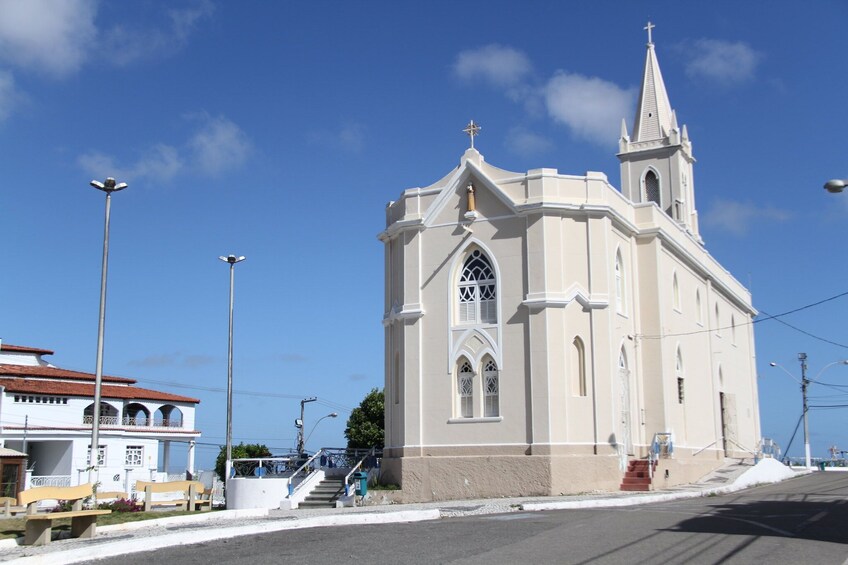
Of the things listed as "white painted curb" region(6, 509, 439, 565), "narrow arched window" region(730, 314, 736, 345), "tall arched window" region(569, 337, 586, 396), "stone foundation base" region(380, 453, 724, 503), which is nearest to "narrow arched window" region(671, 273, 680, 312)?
"tall arched window" region(569, 337, 586, 396)

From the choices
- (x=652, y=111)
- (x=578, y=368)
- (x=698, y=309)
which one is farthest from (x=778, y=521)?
(x=652, y=111)

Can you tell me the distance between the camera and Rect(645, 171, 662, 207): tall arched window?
43.4 m

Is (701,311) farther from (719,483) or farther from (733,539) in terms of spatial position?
(733,539)

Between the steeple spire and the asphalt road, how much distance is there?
88.8ft

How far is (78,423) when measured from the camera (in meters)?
51.8

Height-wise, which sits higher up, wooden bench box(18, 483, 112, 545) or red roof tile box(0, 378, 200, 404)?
red roof tile box(0, 378, 200, 404)

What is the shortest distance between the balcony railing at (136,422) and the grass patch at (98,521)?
113ft

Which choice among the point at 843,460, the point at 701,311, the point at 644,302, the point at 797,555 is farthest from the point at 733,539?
the point at 843,460

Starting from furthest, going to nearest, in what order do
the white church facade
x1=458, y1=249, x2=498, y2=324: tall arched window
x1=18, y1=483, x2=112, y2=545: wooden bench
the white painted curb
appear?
x1=458, y1=249, x2=498, y2=324: tall arched window, the white church facade, x1=18, y1=483, x2=112, y2=545: wooden bench, the white painted curb

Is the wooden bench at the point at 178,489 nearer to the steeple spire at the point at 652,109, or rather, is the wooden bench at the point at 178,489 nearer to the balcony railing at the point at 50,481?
the balcony railing at the point at 50,481

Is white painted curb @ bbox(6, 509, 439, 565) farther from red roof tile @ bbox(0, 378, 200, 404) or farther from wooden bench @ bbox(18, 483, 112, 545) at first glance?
red roof tile @ bbox(0, 378, 200, 404)

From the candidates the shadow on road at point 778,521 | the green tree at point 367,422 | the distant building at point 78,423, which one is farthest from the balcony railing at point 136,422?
the shadow on road at point 778,521

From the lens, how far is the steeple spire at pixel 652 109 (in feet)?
Result: 143

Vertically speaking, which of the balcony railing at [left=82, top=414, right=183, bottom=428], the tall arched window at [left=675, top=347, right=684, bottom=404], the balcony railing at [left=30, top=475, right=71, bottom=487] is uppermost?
the tall arched window at [left=675, top=347, right=684, bottom=404]
